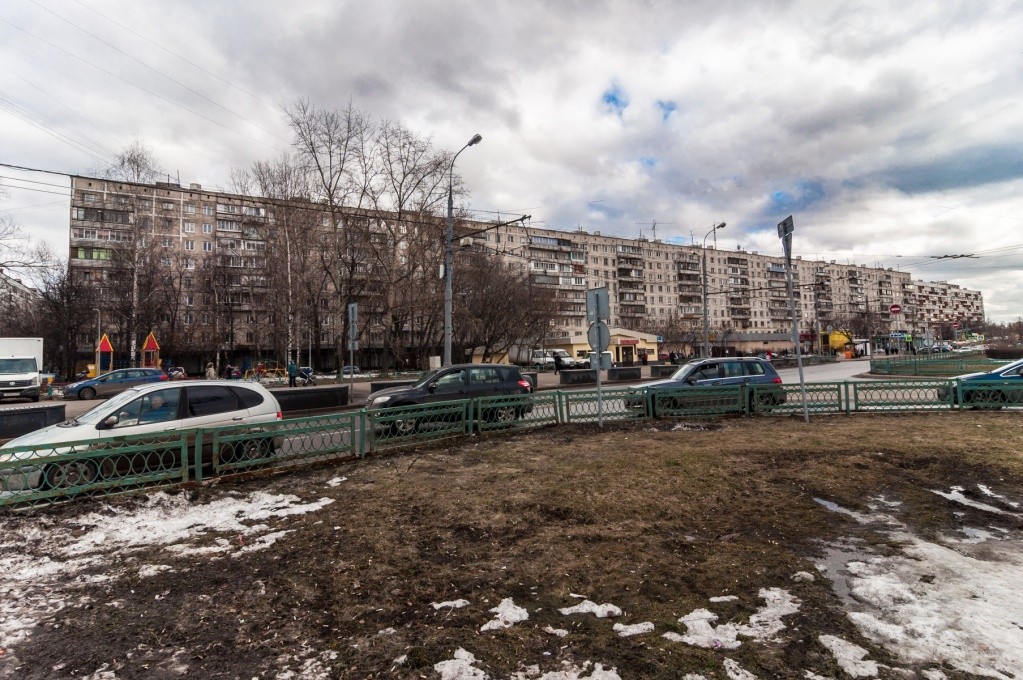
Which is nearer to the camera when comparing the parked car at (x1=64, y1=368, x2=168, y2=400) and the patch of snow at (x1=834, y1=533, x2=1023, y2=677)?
the patch of snow at (x1=834, y1=533, x2=1023, y2=677)

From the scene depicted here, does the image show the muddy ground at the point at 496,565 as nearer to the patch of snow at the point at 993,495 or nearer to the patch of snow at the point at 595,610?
the patch of snow at the point at 595,610

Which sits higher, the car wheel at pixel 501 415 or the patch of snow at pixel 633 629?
the car wheel at pixel 501 415

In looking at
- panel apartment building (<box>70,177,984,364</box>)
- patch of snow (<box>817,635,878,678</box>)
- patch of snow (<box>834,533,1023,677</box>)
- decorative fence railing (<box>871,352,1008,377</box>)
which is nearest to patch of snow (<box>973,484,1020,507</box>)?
patch of snow (<box>834,533,1023,677</box>)

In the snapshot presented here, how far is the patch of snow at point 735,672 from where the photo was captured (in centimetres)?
249

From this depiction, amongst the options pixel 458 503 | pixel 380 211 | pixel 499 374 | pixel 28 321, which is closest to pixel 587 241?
pixel 380 211

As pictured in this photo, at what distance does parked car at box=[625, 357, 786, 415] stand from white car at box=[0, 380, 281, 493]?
321 inches

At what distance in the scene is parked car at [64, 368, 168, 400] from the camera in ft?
79.0

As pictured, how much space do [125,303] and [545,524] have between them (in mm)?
49409

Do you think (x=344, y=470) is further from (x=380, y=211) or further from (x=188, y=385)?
(x=380, y=211)

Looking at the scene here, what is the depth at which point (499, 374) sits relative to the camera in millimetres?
12133

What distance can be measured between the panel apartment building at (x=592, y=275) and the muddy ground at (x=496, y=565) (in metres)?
20.5

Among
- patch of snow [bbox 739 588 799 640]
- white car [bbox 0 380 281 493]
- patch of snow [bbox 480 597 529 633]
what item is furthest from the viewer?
white car [bbox 0 380 281 493]

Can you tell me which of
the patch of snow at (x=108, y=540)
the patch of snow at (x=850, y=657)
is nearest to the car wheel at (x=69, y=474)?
the patch of snow at (x=108, y=540)

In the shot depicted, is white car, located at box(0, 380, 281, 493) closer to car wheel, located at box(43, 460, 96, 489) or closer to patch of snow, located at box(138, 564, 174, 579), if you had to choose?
car wheel, located at box(43, 460, 96, 489)
